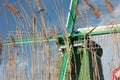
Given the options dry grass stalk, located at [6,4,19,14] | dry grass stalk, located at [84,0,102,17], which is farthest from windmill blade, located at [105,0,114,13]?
A: dry grass stalk, located at [6,4,19,14]

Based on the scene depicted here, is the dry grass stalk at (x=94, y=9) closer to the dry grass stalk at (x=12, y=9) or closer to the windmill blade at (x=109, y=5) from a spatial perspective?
the windmill blade at (x=109, y=5)

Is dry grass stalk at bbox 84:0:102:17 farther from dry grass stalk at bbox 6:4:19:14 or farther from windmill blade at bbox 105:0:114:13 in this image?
dry grass stalk at bbox 6:4:19:14

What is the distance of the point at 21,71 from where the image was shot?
397 cm

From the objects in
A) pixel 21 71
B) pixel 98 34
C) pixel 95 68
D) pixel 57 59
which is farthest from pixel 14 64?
pixel 98 34

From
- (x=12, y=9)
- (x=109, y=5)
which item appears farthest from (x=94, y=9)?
(x=12, y=9)

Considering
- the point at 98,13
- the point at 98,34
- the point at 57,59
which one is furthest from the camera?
the point at 98,34

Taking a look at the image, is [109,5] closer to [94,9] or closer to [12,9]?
[94,9]

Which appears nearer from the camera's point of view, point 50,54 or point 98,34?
point 50,54

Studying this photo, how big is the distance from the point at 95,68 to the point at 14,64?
2.61 feet

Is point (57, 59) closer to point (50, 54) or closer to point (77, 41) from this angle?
point (50, 54)

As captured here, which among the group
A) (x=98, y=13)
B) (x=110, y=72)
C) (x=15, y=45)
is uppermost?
(x=98, y=13)

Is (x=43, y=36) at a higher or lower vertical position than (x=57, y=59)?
higher

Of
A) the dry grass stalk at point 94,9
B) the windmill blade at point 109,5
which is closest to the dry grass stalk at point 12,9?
the dry grass stalk at point 94,9

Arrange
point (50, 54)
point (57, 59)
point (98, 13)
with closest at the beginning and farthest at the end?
point (98, 13)
point (50, 54)
point (57, 59)
